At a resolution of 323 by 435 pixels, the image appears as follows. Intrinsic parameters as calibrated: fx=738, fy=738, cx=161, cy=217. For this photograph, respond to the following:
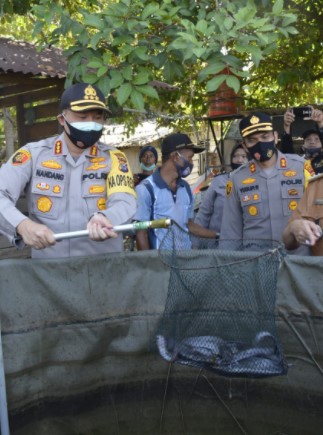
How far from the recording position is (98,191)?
13.4 feet

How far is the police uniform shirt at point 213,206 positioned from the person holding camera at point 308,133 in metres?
0.74

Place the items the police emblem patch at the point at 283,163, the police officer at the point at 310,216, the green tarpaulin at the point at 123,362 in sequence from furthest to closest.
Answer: the police emblem patch at the point at 283,163 → the police officer at the point at 310,216 → the green tarpaulin at the point at 123,362

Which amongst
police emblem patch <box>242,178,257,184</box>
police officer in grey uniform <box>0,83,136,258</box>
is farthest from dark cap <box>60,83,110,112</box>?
police emblem patch <box>242,178,257,184</box>

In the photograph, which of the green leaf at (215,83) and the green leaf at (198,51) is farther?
the green leaf at (215,83)

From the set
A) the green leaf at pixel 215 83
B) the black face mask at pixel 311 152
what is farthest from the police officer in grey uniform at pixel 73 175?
the black face mask at pixel 311 152

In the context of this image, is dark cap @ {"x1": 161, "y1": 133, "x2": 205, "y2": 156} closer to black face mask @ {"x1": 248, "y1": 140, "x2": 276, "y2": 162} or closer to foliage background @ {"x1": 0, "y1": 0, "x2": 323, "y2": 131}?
foliage background @ {"x1": 0, "y1": 0, "x2": 323, "y2": 131}

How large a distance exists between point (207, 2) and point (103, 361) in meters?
2.43

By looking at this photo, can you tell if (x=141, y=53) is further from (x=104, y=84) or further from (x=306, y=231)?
(x=306, y=231)

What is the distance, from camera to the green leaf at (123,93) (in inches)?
175

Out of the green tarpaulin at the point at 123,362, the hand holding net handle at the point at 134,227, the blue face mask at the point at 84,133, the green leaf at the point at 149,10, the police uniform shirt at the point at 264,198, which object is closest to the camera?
the hand holding net handle at the point at 134,227

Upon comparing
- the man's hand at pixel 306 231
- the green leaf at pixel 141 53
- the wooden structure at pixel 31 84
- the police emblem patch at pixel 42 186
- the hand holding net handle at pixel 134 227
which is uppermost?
the wooden structure at pixel 31 84

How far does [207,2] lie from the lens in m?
4.85

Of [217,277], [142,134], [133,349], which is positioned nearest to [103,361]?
[133,349]

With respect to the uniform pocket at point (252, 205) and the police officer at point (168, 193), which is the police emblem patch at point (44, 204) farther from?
→ the uniform pocket at point (252, 205)
